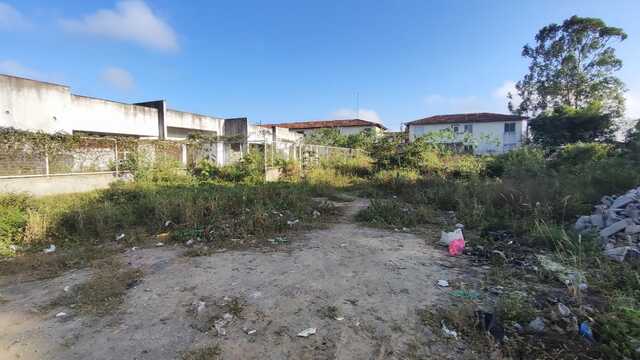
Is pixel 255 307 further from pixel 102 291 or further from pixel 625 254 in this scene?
pixel 625 254

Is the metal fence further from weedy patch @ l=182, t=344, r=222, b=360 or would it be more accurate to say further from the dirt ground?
weedy patch @ l=182, t=344, r=222, b=360

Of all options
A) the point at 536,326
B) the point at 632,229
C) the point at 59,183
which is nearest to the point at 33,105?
the point at 59,183

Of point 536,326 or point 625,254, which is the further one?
point 625,254

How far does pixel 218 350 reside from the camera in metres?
2.19

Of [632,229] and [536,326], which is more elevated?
[632,229]

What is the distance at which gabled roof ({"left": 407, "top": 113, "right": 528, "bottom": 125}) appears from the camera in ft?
96.7

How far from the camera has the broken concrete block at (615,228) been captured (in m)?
4.29

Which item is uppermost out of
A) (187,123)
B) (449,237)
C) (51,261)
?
(187,123)

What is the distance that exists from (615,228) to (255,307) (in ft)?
16.4

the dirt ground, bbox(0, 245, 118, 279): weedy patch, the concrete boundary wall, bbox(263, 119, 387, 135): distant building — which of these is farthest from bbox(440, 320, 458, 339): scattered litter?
bbox(263, 119, 387, 135): distant building

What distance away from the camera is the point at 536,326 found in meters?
2.38

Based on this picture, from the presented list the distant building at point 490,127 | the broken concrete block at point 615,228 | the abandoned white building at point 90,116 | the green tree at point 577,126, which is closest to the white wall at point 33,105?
the abandoned white building at point 90,116

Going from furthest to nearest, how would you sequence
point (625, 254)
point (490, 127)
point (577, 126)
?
point (490, 127), point (577, 126), point (625, 254)

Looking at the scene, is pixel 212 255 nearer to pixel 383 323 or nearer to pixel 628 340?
pixel 383 323
